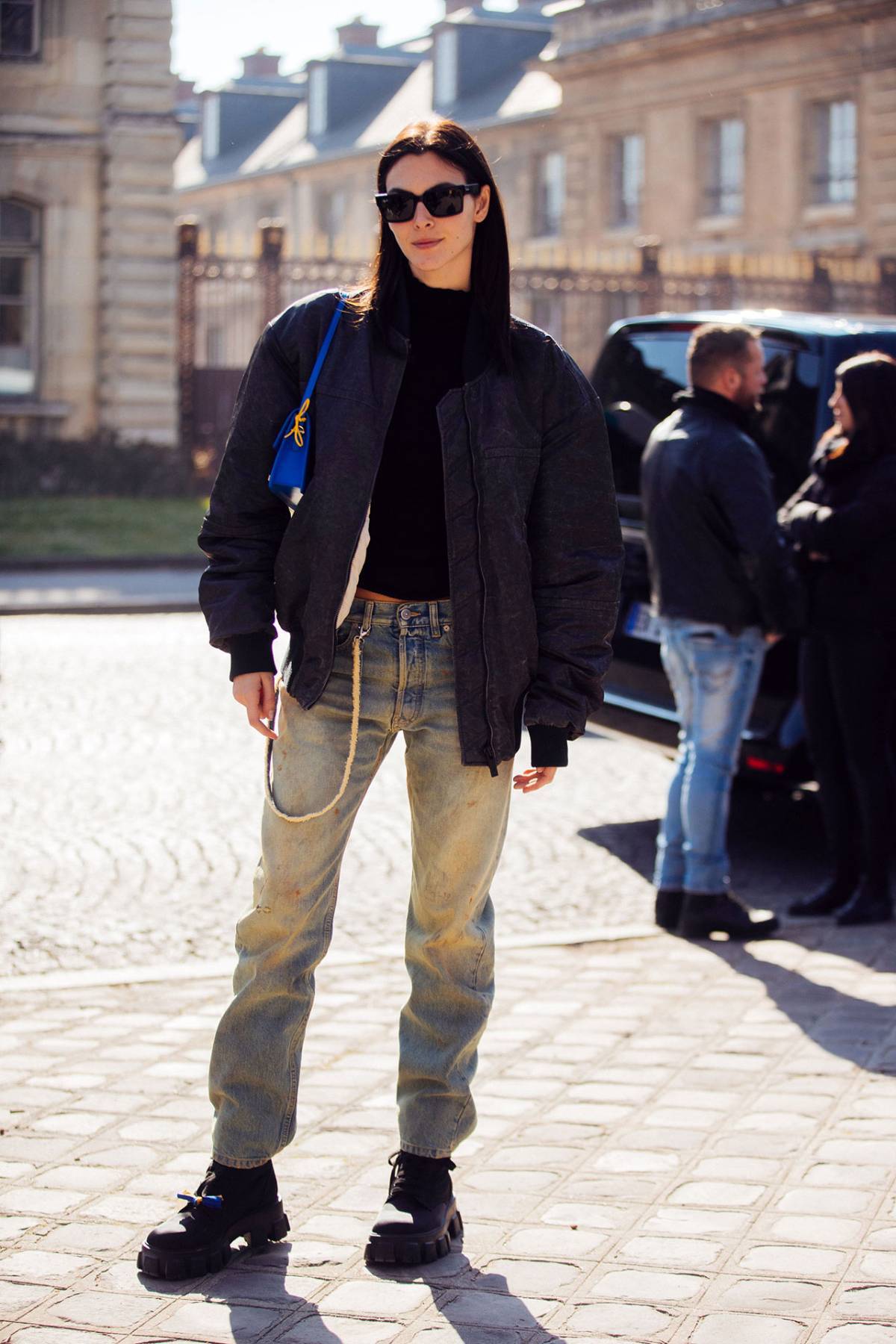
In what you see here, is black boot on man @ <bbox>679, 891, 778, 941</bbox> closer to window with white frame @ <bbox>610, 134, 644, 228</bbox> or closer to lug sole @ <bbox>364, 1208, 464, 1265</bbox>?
lug sole @ <bbox>364, 1208, 464, 1265</bbox>

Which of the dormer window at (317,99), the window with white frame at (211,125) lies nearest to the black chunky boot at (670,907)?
the dormer window at (317,99)

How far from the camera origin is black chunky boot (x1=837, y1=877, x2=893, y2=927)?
6.11 m

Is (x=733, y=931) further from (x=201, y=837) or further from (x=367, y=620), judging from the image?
(x=367, y=620)

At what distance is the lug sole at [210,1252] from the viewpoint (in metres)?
3.25

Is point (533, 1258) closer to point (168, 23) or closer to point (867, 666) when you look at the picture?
point (867, 666)

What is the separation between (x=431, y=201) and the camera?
130 inches

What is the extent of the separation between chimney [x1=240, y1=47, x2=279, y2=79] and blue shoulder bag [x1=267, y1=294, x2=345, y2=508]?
6062cm

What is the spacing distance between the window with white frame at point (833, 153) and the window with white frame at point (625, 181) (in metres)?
4.73

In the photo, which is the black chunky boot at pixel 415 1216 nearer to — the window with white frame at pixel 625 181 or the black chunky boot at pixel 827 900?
the black chunky boot at pixel 827 900

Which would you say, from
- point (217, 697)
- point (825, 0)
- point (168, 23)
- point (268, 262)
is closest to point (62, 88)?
point (168, 23)

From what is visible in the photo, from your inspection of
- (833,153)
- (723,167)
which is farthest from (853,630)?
(723,167)

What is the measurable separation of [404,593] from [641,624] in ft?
12.9

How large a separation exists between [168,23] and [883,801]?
21.7 meters

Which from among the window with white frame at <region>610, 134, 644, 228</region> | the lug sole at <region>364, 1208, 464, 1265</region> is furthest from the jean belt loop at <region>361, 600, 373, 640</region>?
the window with white frame at <region>610, 134, 644, 228</region>
